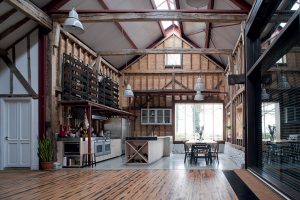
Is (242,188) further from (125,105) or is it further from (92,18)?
(125,105)

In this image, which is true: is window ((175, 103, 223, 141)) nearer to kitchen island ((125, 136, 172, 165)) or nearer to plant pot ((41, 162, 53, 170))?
kitchen island ((125, 136, 172, 165))

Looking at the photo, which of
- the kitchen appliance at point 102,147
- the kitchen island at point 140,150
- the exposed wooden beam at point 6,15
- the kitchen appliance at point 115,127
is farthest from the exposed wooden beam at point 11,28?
the kitchen appliance at point 115,127

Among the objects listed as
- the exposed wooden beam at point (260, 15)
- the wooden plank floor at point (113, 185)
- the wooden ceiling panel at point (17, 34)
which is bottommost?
the wooden plank floor at point (113, 185)

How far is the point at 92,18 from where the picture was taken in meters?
10.5

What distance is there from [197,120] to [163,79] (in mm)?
2823

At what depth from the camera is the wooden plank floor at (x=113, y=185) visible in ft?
19.1

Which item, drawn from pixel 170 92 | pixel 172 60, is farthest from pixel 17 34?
pixel 172 60

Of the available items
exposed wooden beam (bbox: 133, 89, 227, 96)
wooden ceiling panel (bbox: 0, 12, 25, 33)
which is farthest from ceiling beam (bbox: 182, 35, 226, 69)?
wooden ceiling panel (bbox: 0, 12, 25, 33)

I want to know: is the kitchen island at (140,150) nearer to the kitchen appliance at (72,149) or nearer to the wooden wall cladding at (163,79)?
the kitchen appliance at (72,149)

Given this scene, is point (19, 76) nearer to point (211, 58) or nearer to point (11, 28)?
point (11, 28)

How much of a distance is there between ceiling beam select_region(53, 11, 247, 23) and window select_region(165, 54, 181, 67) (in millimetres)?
8642

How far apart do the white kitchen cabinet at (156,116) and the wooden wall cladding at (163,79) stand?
0.97 ft

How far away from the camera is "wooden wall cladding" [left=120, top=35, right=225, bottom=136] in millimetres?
18797

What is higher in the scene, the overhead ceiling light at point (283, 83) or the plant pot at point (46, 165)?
the overhead ceiling light at point (283, 83)
